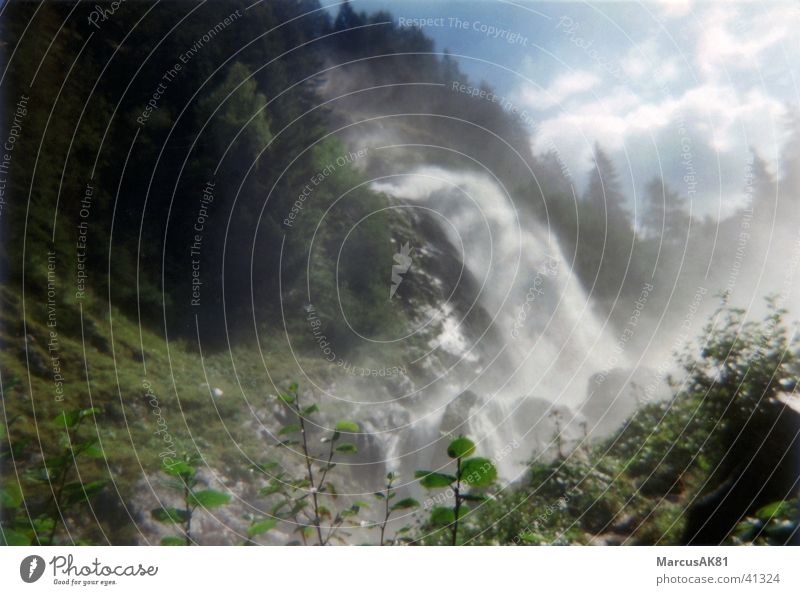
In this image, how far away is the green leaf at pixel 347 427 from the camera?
2.21m

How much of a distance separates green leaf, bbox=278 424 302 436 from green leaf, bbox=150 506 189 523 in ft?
1.36

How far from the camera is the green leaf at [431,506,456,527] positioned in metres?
2.04

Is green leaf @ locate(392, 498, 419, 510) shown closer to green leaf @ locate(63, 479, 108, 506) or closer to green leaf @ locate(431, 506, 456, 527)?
green leaf @ locate(431, 506, 456, 527)

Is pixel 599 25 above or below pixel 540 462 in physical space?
above

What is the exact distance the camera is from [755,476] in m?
2.23

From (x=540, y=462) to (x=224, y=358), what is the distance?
1.18 metres

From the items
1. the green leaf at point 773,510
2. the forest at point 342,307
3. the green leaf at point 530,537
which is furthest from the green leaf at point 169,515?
the green leaf at point 773,510

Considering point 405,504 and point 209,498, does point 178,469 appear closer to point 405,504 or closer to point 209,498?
point 209,498

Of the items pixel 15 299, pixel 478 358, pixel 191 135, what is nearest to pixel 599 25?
pixel 478 358

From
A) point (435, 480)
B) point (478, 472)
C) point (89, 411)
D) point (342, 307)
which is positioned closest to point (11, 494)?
point (89, 411)

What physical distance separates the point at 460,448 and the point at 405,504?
350mm

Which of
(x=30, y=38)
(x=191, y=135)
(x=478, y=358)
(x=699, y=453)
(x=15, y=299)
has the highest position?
(x=30, y=38)
